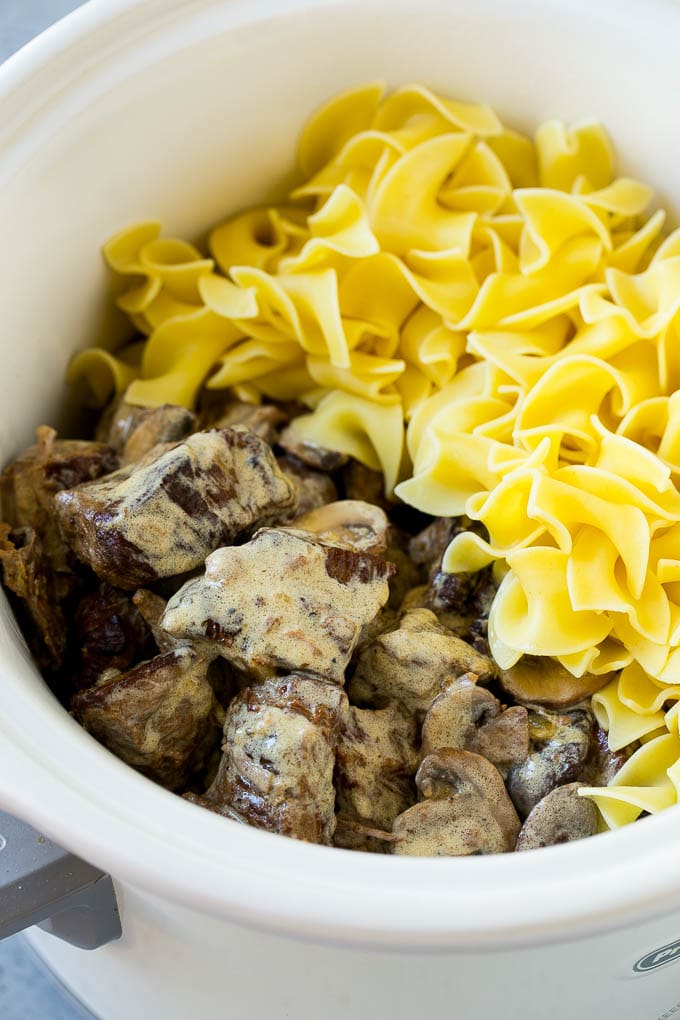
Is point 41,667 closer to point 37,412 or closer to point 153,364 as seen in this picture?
point 37,412

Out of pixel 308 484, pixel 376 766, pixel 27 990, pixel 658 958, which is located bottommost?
pixel 27 990

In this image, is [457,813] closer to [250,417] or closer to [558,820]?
[558,820]

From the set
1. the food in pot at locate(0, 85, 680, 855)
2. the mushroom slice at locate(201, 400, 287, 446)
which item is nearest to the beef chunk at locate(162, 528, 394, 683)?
the food in pot at locate(0, 85, 680, 855)

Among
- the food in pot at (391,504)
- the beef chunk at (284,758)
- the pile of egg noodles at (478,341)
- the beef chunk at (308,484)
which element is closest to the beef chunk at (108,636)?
the food in pot at (391,504)

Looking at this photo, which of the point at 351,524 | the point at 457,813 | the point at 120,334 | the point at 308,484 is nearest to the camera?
the point at 457,813

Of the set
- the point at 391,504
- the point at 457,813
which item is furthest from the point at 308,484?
the point at 457,813

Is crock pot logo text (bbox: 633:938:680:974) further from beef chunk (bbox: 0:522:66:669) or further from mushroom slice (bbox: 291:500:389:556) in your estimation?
beef chunk (bbox: 0:522:66:669)
